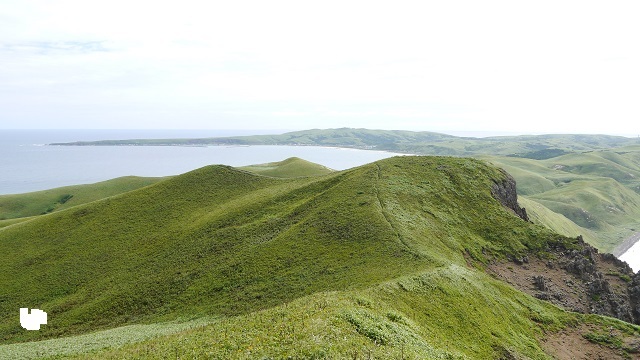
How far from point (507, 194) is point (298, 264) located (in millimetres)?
49974

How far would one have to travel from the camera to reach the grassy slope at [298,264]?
84.5ft

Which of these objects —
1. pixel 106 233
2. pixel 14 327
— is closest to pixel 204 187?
pixel 106 233

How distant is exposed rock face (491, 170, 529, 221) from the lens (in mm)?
72188

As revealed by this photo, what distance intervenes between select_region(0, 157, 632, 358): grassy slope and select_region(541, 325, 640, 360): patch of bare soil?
60.2 inches

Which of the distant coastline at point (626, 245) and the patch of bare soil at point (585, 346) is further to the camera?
the distant coastline at point (626, 245)

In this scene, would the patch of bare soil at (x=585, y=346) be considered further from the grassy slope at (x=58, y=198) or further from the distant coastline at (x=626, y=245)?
the distant coastline at (x=626, y=245)

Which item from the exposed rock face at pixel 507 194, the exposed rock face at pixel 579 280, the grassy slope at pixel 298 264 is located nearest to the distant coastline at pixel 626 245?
the exposed rock face at pixel 507 194

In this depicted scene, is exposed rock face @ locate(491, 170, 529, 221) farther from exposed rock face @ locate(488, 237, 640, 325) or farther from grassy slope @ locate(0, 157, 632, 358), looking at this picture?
exposed rock face @ locate(488, 237, 640, 325)

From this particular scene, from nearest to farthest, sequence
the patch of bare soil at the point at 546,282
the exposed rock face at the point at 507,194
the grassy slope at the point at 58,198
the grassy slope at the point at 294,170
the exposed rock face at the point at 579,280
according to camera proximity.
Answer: the patch of bare soil at the point at 546,282 < the exposed rock face at the point at 579,280 < the exposed rock face at the point at 507,194 < the grassy slope at the point at 294,170 < the grassy slope at the point at 58,198

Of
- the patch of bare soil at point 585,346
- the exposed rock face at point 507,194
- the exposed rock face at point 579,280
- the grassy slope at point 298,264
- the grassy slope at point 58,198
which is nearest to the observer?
the grassy slope at point 298,264

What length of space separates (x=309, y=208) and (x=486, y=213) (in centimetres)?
2994

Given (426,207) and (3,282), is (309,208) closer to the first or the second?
(426,207)

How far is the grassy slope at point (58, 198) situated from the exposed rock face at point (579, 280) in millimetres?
119050

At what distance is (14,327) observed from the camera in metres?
47.5
